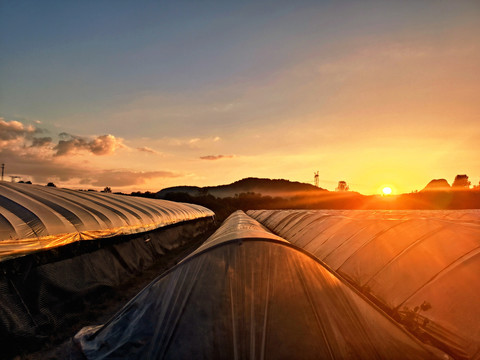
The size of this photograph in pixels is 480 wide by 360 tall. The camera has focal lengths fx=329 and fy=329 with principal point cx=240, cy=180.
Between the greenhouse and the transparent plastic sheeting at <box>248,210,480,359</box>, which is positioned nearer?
the transparent plastic sheeting at <box>248,210,480,359</box>

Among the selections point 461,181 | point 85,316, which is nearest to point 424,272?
point 85,316

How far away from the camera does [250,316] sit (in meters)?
4.41

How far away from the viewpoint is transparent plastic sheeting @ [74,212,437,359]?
4.18 meters

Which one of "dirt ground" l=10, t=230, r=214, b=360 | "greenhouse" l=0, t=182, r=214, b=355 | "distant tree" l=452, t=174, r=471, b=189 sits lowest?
"dirt ground" l=10, t=230, r=214, b=360

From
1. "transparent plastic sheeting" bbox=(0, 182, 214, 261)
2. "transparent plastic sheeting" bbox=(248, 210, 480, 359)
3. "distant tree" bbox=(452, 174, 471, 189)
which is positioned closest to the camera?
"transparent plastic sheeting" bbox=(248, 210, 480, 359)

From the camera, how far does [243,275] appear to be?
4820 mm

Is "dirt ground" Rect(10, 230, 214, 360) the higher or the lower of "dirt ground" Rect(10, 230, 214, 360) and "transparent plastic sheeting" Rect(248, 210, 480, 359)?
the lower

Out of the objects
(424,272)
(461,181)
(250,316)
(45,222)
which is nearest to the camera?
(250,316)

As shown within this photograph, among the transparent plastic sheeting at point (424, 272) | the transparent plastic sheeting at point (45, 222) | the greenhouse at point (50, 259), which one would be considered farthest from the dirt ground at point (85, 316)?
the transparent plastic sheeting at point (424, 272)

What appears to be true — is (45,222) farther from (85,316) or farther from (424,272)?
(424,272)

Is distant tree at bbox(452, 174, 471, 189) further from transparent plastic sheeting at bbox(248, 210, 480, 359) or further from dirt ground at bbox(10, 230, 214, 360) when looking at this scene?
dirt ground at bbox(10, 230, 214, 360)

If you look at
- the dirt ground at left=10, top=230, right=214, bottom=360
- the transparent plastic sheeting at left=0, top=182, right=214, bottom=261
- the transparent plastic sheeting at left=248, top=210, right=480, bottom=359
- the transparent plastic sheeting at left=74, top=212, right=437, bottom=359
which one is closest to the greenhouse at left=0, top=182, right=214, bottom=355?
the transparent plastic sheeting at left=0, top=182, right=214, bottom=261

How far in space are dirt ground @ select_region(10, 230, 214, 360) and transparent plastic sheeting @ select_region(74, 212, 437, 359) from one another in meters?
1.56

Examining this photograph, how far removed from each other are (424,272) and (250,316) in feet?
11.1
